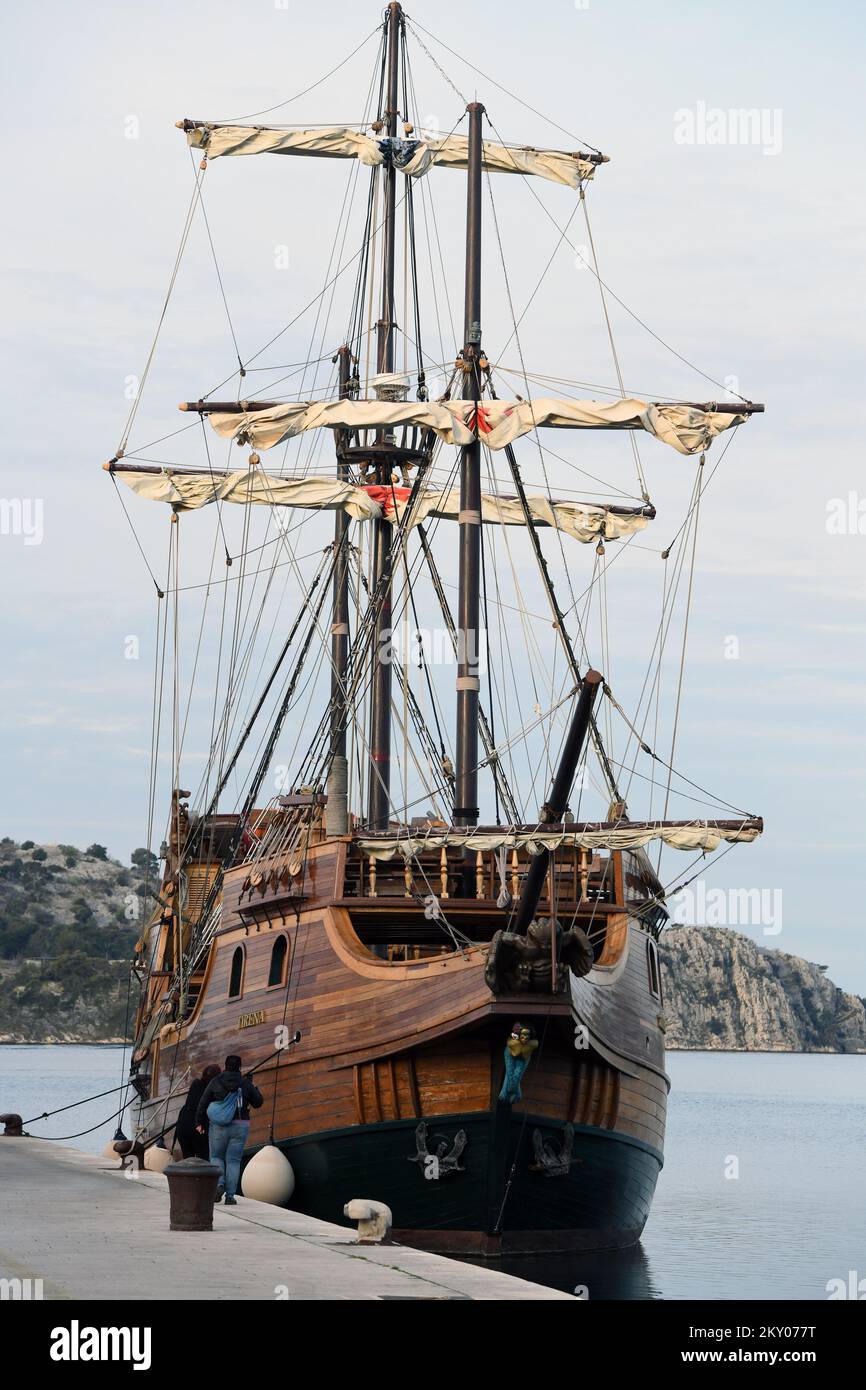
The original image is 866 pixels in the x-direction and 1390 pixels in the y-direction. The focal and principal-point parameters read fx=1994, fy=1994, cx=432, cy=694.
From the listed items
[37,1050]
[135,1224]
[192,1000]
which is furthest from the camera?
[37,1050]

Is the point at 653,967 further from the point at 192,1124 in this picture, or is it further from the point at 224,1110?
the point at 224,1110

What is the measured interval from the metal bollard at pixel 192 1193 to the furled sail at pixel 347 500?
69.8ft

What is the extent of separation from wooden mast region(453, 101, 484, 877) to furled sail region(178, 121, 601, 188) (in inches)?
200

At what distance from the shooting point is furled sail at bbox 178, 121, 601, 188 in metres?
37.3

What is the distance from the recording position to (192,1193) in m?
16.8

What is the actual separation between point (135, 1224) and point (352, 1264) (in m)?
2.91

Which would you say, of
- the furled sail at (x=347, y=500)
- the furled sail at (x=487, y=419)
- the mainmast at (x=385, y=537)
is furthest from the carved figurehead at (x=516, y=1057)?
the furled sail at (x=347, y=500)

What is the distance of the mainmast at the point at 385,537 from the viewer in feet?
121

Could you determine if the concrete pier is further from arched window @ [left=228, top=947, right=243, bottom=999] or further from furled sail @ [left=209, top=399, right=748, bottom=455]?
furled sail @ [left=209, top=399, right=748, bottom=455]

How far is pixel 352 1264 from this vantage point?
50.4 feet

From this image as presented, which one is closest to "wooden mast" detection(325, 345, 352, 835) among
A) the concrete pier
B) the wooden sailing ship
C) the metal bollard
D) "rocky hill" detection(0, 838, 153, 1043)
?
the wooden sailing ship

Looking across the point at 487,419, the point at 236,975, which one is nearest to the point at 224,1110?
the point at 236,975
